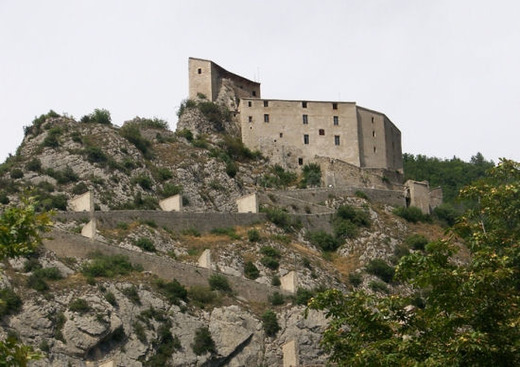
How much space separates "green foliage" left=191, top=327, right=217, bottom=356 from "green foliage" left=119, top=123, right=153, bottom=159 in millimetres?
23705

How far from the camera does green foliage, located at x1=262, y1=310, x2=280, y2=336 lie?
5406 centimetres

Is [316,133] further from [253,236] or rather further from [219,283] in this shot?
[219,283]

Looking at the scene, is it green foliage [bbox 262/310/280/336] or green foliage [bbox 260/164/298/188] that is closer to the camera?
green foliage [bbox 262/310/280/336]

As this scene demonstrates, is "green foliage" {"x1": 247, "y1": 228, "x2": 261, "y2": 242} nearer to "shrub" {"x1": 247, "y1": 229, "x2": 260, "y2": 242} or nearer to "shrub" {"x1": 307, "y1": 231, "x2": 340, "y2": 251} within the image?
"shrub" {"x1": 247, "y1": 229, "x2": 260, "y2": 242}

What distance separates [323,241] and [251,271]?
8898 millimetres

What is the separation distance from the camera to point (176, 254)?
6038 centimetres

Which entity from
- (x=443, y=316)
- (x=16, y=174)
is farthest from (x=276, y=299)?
(x=443, y=316)

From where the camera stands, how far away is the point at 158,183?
71.1 metres

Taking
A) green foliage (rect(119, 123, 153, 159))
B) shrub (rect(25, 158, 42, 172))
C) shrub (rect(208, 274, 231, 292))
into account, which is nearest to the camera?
shrub (rect(208, 274, 231, 292))

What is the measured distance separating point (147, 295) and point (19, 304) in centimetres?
636

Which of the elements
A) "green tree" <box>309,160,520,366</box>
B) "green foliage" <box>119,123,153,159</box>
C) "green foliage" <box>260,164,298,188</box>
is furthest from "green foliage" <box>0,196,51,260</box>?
"green foliage" <box>260,164,298,188</box>

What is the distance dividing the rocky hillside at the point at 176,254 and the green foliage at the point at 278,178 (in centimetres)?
9

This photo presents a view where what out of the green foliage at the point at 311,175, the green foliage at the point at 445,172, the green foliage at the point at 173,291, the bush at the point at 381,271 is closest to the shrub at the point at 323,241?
the bush at the point at 381,271

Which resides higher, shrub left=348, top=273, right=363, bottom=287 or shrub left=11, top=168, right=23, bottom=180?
shrub left=11, top=168, right=23, bottom=180
